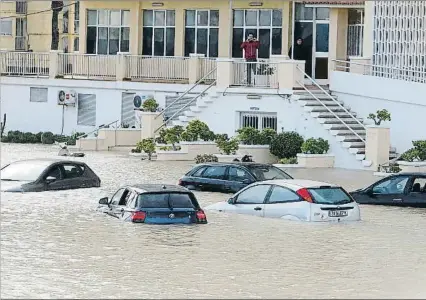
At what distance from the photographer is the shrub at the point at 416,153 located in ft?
139

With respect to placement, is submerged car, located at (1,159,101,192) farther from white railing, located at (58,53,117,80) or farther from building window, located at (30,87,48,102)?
building window, located at (30,87,48,102)

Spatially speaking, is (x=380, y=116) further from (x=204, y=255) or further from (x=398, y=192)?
(x=204, y=255)

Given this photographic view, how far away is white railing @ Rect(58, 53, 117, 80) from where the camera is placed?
5541 cm

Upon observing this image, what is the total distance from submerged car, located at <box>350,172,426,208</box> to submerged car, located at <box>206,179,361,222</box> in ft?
11.1

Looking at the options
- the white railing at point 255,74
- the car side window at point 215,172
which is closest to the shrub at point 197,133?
the white railing at point 255,74

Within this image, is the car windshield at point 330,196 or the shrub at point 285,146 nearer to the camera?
the car windshield at point 330,196

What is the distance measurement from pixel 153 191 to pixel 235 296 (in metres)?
8.66

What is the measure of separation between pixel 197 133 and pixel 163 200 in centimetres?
1837

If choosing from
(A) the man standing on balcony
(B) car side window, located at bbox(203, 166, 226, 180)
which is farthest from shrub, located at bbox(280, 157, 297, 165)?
(B) car side window, located at bbox(203, 166, 226, 180)

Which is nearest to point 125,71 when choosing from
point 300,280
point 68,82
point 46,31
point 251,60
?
point 68,82

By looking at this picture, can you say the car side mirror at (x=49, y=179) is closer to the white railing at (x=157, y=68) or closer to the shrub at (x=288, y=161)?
the shrub at (x=288, y=161)

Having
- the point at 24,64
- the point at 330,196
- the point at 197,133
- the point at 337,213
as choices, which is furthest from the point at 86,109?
the point at 337,213

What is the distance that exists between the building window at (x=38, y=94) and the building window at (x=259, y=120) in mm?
10584

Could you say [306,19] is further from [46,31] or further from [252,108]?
[46,31]
